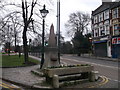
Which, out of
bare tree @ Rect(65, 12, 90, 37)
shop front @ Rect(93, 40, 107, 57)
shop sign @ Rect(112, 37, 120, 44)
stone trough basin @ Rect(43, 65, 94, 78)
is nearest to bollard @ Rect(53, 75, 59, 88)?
stone trough basin @ Rect(43, 65, 94, 78)

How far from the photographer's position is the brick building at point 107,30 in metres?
30.4

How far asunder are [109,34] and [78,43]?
2259 centimetres

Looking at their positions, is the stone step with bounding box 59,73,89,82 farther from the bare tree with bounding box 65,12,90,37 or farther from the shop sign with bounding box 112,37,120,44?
the bare tree with bounding box 65,12,90,37

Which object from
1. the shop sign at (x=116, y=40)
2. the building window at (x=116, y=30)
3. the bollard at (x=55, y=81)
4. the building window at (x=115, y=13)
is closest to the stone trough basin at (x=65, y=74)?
the bollard at (x=55, y=81)

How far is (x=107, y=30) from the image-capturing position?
1312 inches

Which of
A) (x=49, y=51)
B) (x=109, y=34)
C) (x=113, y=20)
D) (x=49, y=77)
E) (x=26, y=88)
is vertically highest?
(x=113, y=20)

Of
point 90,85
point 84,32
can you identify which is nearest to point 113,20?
point 90,85

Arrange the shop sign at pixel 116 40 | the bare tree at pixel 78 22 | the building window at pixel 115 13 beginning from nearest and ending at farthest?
the shop sign at pixel 116 40
the building window at pixel 115 13
the bare tree at pixel 78 22

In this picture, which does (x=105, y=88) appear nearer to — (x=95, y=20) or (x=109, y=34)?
(x=109, y=34)

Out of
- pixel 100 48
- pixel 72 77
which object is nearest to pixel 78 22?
pixel 100 48

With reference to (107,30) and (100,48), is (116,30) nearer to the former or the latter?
(107,30)

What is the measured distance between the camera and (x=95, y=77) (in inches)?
362

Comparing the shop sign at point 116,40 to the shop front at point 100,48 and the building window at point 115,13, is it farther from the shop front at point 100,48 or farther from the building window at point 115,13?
the building window at point 115,13

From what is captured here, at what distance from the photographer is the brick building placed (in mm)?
30438
